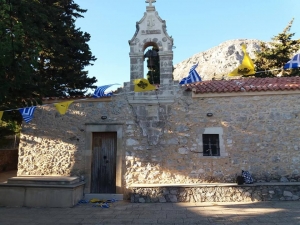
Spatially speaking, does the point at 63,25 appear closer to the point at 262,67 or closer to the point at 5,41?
the point at 5,41

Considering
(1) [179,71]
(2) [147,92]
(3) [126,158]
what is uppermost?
(1) [179,71]

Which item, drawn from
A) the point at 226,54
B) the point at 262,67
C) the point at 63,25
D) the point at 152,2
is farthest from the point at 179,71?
the point at 152,2

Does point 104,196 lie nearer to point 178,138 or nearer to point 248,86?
point 178,138

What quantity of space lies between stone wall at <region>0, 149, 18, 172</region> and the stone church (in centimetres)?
724

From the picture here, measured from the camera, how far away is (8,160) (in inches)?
566

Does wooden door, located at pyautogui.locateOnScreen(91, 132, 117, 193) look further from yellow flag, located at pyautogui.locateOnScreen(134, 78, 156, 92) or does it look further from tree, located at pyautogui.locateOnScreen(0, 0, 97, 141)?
tree, located at pyautogui.locateOnScreen(0, 0, 97, 141)

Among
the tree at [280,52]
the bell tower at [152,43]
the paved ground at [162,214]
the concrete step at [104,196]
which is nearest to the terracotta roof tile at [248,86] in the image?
the bell tower at [152,43]

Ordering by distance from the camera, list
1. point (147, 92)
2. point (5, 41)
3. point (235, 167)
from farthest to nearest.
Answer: point (147, 92)
point (235, 167)
point (5, 41)

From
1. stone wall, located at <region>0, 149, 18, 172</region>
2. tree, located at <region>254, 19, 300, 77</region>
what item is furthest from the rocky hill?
stone wall, located at <region>0, 149, 18, 172</region>

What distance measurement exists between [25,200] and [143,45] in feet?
18.7

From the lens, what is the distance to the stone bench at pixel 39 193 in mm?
6566

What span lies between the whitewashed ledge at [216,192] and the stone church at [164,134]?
0.34 meters

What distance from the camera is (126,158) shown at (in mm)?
7598

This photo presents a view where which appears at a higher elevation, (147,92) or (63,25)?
(63,25)
